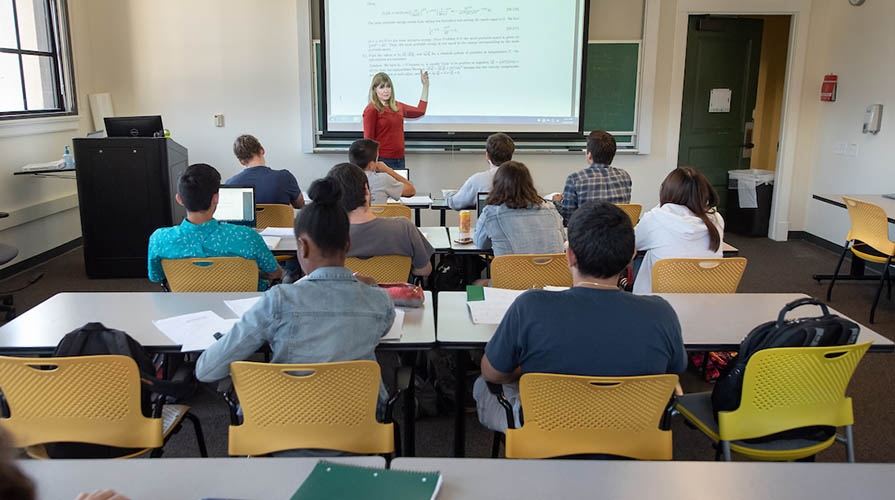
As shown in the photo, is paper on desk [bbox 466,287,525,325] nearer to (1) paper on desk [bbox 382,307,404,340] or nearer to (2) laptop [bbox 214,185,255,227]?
(1) paper on desk [bbox 382,307,404,340]

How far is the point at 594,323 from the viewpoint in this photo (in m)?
1.80

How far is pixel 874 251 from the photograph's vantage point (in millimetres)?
4789

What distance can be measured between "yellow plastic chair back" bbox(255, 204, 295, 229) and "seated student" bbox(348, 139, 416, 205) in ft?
1.79

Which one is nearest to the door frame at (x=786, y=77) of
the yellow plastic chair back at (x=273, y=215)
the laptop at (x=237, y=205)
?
the yellow plastic chair back at (x=273, y=215)

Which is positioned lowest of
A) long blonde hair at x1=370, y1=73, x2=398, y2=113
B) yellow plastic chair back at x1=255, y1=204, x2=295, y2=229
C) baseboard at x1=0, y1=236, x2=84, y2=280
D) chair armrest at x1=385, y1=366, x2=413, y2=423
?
baseboard at x1=0, y1=236, x2=84, y2=280

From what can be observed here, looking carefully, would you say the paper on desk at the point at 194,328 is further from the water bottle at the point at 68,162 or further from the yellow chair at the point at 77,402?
the water bottle at the point at 68,162

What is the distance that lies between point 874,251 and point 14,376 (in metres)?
5.16

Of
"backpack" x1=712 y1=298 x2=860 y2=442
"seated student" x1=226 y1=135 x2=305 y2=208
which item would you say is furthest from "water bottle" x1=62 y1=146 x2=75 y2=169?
"backpack" x1=712 y1=298 x2=860 y2=442

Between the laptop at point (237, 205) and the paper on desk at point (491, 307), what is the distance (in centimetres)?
183

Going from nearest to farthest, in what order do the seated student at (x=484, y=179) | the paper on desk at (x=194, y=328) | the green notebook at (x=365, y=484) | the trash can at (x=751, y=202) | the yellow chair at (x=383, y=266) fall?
the green notebook at (x=365, y=484)
the paper on desk at (x=194, y=328)
the yellow chair at (x=383, y=266)
the seated student at (x=484, y=179)
the trash can at (x=751, y=202)

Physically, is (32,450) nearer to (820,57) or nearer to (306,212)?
(306,212)

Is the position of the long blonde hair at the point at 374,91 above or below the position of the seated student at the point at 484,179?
above

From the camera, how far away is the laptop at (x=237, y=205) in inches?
153

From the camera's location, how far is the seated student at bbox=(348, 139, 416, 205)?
14.2 feet
